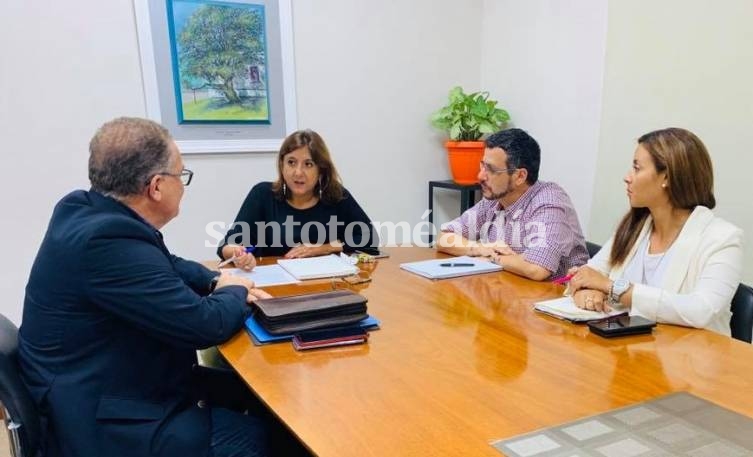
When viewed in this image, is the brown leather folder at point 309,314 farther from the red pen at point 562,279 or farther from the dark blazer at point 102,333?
the red pen at point 562,279

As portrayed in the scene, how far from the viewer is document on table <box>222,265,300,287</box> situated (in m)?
1.81

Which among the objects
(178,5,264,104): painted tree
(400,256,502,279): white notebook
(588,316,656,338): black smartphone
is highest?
(178,5,264,104): painted tree

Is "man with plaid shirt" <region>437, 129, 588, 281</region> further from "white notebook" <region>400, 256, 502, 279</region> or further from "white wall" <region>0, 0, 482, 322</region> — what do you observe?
"white wall" <region>0, 0, 482, 322</region>

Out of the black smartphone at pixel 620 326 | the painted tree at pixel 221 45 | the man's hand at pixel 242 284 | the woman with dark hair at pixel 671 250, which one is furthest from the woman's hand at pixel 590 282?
the painted tree at pixel 221 45

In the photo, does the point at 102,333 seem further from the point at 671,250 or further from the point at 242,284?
the point at 671,250

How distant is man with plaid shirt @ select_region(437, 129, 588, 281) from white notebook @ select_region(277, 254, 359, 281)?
0.55 m

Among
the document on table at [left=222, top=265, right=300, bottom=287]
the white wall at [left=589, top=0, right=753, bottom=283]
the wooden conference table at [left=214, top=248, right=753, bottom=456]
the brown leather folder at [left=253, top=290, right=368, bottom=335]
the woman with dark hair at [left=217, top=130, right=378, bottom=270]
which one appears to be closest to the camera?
the wooden conference table at [left=214, top=248, right=753, bottom=456]

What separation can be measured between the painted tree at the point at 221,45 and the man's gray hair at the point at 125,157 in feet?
5.51

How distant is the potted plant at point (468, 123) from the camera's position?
3.17 meters

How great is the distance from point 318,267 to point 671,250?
1.23 meters

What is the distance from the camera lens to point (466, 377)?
109cm

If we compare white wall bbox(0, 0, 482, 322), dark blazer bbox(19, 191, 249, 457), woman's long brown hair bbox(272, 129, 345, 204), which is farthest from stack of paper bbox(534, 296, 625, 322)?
white wall bbox(0, 0, 482, 322)

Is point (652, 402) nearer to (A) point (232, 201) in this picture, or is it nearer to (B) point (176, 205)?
(B) point (176, 205)

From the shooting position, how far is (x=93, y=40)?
254 centimetres
